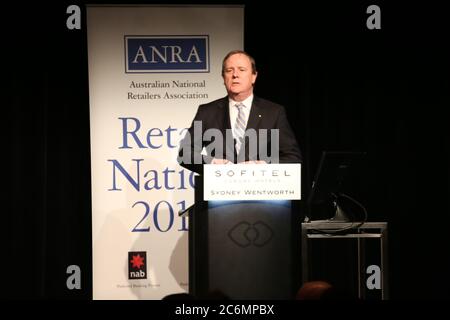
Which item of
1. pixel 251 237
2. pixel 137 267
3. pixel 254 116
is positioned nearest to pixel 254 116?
pixel 254 116

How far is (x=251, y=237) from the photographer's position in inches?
137

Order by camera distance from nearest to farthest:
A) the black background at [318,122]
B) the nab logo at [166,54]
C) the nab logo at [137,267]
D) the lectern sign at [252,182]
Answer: the lectern sign at [252,182] < the nab logo at [137,267] < the nab logo at [166,54] < the black background at [318,122]

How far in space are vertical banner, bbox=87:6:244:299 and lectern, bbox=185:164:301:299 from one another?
1566 mm

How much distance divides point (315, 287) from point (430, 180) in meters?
3.29

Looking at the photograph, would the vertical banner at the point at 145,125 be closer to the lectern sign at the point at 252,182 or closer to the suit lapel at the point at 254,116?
the suit lapel at the point at 254,116

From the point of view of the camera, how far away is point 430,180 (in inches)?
215

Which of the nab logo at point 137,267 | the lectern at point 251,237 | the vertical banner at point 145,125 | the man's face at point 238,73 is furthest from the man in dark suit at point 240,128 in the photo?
the nab logo at point 137,267

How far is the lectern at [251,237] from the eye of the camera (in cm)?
341

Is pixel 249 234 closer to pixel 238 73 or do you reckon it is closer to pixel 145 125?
pixel 238 73

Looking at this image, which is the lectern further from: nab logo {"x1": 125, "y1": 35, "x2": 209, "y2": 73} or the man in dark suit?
nab logo {"x1": 125, "y1": 35, "x2": 209, "y2": 73}

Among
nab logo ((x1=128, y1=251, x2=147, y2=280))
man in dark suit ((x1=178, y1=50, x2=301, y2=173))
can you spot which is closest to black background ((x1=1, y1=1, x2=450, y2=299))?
nab logo ((x1=128, y1=251, x2=147, y2=280))

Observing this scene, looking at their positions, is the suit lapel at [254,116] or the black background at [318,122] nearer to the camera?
the suit lapel at [254,116]

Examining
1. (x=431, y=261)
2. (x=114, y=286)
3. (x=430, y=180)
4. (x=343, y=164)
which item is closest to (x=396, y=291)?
(x=431, y=261)
